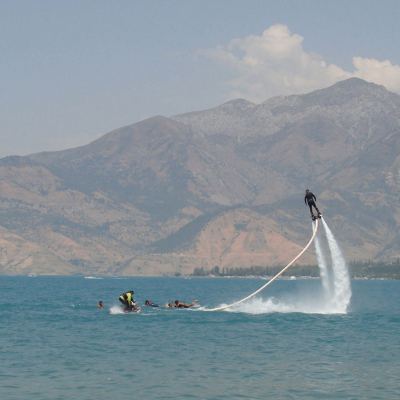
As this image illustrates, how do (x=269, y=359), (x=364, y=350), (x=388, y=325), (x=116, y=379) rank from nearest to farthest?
(x=116, y=379), (x=269, y=359), (x=364, y=350), (x=388, y=325)

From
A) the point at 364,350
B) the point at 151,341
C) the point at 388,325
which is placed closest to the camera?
the point at 364,350

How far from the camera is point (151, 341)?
61.8m

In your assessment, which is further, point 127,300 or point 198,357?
point 127,300

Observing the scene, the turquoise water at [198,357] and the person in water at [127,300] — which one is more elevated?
the person in water at [127,300]

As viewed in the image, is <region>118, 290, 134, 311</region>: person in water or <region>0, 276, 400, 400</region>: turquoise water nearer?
<region>0, 276, 400, 400</region>: turquoise water

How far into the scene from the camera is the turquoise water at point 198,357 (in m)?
41.3

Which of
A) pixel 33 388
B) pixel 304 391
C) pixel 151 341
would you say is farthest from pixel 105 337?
pixel 304 391

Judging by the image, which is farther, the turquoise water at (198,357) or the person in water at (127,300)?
Answer: the person in water at (127,300)

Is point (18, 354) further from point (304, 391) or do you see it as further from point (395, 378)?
point (395, 378)

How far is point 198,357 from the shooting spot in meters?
52.6

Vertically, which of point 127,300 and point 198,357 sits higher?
point 127,300

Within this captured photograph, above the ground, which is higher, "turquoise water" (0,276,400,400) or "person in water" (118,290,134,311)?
"person in water" (118,290,134,311)

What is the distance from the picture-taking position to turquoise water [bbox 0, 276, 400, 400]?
1625 inches

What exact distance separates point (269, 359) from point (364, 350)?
1007 cm
